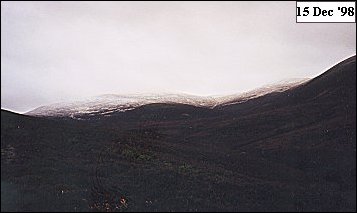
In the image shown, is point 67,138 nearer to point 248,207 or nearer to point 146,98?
point 248,207
